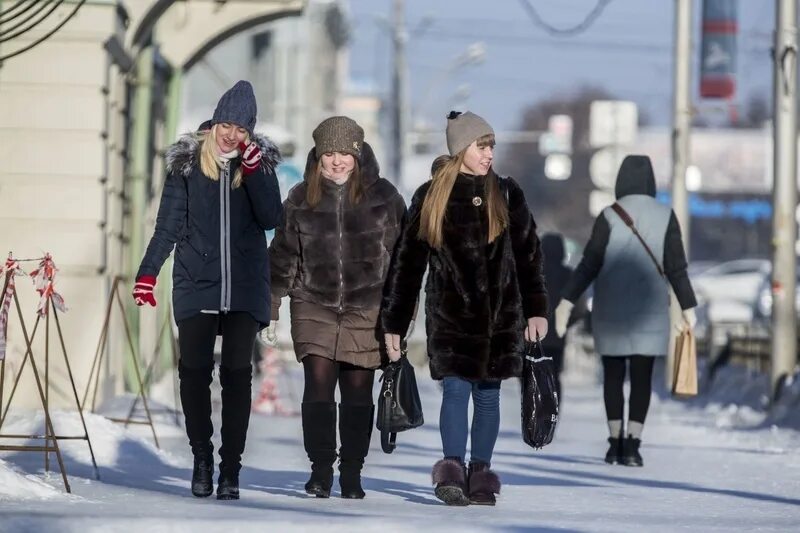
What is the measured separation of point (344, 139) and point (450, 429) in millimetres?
1304

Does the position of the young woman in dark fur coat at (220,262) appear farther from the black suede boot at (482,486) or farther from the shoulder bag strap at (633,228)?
the shoulder bag strap at (633,228)

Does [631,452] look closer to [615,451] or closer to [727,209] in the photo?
[615,451]

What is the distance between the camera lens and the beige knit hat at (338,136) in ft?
29.6

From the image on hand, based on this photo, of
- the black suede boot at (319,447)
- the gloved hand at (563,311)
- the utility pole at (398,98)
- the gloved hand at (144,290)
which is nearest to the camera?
the gloved hand at (144,290)

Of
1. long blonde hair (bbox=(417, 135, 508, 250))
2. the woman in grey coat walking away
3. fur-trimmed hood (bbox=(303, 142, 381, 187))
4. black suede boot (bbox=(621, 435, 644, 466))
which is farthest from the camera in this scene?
the woman in grey coat walking away

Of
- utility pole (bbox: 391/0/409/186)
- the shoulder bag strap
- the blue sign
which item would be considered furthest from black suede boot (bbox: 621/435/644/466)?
the blue sign

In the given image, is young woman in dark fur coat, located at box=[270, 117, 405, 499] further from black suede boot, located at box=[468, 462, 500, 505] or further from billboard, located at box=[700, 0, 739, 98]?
billboard, located at box=[700, 0, 739, 98]

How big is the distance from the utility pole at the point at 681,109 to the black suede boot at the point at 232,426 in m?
14.9

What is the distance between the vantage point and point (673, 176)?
2392cm

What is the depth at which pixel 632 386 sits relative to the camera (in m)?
12.0

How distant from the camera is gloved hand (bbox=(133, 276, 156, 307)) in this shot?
855 cm

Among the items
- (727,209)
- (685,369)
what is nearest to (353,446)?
(685,369)

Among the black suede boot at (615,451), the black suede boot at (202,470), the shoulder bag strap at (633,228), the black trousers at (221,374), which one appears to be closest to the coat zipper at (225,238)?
the black trousers at (221,374)

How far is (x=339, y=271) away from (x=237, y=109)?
0.84 meters
